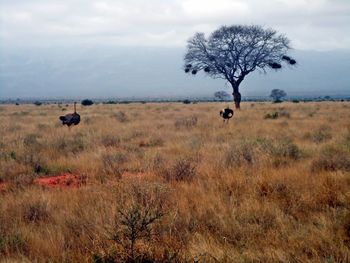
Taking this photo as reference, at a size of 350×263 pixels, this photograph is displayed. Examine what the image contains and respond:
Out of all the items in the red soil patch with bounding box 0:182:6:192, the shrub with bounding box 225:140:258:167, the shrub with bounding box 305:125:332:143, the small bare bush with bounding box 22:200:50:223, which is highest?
the shrub with bounding box 225:140:258:167

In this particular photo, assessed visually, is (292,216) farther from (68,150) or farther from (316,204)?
(68,150)

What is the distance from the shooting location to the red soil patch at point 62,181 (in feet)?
25.9

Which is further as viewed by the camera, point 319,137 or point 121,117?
point 121,117

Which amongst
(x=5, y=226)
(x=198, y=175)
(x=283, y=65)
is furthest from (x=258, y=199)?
(x=283, y=65)

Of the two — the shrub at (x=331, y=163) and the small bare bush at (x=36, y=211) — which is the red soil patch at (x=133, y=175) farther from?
the shrub at (x=331, y=163)

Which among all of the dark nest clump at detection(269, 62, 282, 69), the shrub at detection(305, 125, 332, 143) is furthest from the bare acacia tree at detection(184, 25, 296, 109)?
the shrub at detection(305, 125, 332, 143)

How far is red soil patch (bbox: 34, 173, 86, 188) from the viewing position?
311 inches

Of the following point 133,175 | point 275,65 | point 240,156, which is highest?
point 275,65

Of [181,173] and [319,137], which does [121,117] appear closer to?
[319,137]

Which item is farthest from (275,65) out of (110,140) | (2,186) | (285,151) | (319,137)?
(2,186)

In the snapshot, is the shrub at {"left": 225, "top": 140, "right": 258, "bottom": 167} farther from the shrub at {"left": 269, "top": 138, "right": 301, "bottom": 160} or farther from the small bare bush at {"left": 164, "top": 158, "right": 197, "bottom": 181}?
the small bare bush at {"left": 164, "top": 158, "right": 197, "bottom": 181}

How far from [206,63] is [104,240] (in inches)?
1275

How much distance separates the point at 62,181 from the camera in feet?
27.3

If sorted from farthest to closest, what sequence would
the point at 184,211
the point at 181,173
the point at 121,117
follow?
1. the point at 121,117
2. the point at 181,173
3. the point at 184,211
